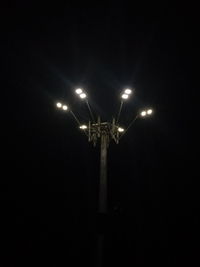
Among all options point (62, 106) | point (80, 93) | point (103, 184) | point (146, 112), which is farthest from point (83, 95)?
point (103, 184)

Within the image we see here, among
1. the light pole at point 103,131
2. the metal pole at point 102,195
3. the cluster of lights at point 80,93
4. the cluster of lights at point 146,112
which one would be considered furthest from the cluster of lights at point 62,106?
the cluster of lights at point 146,112

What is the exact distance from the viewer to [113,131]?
6629 mm

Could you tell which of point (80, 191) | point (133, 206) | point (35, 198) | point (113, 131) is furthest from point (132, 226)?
point (113, 131)

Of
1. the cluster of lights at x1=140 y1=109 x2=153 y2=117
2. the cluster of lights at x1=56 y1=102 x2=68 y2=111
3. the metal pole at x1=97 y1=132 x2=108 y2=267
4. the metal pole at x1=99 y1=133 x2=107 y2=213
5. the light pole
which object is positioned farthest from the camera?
the cluster of lights at x1=56 y1=102 x2=68 y2=111

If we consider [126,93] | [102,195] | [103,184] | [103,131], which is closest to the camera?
[102,195]

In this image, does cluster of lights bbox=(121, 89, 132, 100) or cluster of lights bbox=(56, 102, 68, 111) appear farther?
cluster of lights bbox=(56, 102, 68, 111)

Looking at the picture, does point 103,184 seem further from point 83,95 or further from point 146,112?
point 146,112

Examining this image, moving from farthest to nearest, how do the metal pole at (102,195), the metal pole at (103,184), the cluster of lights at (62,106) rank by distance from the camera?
1. the cluster of lights at (62,106)
2. the metal pole at (103,184)
3. the metal pole at (102,195)

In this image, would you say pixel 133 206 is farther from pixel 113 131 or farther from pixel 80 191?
pixel 113 131

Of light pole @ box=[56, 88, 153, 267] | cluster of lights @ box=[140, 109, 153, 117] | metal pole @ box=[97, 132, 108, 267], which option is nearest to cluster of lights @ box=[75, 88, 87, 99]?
light pole @ box=[56, 88, 153, 267]

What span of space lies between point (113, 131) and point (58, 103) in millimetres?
1828

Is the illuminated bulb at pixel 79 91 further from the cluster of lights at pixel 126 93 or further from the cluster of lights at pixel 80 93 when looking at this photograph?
the cluster of lights at pixel 126 93

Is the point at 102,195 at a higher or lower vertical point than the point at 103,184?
lower

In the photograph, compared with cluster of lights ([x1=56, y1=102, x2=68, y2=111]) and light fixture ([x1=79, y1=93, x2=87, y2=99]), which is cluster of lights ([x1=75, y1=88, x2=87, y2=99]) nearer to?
light fixture ([x1=79, y1=93, x2=87, y2=99])
